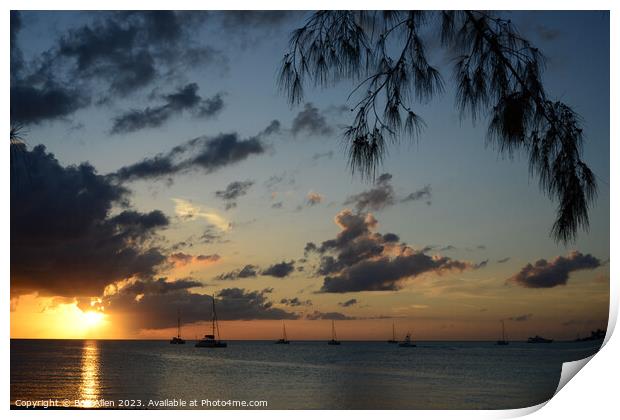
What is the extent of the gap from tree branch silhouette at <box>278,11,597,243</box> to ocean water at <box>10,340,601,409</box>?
10253mm

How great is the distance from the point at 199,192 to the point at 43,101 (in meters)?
3.23

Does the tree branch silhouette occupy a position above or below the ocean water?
above

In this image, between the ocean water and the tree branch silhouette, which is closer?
the tree branch silhouette

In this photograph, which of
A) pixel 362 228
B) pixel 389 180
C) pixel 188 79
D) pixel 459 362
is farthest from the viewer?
pixel 459 362

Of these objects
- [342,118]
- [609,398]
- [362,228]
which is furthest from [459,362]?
[609,398]

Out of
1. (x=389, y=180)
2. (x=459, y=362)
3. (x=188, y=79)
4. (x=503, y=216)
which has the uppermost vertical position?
(x=188, y=79)

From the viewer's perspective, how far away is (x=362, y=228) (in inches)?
555

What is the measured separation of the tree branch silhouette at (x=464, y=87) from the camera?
11.9ft

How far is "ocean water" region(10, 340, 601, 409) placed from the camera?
16.8 m

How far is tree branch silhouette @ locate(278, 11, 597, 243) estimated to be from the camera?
3631 mm

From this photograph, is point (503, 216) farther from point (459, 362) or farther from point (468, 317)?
point (459, 362)

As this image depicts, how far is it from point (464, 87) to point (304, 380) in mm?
20105

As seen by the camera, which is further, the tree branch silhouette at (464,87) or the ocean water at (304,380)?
the ocean water at (304,380)

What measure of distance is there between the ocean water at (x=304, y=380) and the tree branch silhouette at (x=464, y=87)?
10.3 metres
